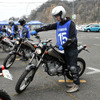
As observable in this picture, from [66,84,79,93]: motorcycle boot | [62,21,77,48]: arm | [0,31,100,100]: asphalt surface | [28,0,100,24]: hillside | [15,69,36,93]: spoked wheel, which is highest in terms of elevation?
[28,0,100,24]: hillside

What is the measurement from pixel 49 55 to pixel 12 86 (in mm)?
1332

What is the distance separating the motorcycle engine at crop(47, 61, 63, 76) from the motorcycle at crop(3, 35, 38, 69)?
2054mm

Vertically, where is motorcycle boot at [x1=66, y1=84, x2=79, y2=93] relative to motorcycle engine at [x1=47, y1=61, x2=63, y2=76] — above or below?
below

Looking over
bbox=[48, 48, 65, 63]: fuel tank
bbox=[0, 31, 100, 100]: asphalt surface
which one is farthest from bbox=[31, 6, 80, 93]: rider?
bbox=[0, 31, 100, 100]: asphalt surface

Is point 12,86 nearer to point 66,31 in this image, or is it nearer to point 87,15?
point 66,31

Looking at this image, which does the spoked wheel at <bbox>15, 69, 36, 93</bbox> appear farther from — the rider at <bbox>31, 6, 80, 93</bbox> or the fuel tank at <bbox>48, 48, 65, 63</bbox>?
the rider at <bbox>31, 6, 80, 93</bbox>

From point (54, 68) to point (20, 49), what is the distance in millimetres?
2884

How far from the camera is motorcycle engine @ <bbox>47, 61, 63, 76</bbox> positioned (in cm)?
368

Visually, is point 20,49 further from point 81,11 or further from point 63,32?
point 81,11

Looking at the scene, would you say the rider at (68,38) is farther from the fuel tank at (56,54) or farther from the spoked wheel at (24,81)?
the spoked wheel at (24,81)

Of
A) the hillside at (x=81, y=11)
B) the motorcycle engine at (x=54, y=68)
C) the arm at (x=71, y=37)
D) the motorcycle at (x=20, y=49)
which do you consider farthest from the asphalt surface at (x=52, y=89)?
the hillside at (x=81, y=11)

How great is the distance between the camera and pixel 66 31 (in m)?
3.59

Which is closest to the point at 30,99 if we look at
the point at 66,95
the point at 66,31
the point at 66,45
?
the point at 66,95

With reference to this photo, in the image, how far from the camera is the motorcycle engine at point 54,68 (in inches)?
145
